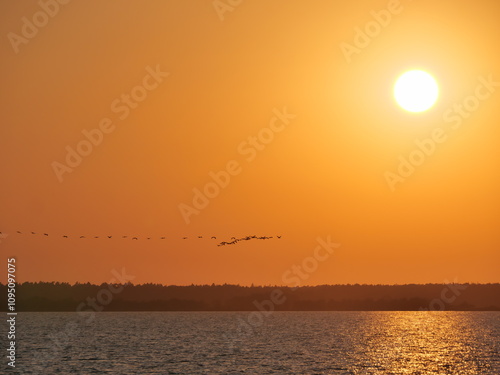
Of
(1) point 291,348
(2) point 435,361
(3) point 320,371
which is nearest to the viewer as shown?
(3) point 320,371

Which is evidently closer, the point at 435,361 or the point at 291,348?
the point at 435,361

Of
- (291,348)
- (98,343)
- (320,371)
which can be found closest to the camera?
(320,371)

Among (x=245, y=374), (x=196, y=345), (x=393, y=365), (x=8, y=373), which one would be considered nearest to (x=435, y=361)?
(x=393, y=365)

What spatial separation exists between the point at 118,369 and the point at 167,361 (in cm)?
1479

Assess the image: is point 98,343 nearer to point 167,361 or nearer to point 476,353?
point 167,361

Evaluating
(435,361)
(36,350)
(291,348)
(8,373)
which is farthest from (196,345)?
(8,373)

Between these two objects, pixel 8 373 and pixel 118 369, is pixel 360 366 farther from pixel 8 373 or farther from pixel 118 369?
pixel 8 373

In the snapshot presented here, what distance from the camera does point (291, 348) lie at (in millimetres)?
150500

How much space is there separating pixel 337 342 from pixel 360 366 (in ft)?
198

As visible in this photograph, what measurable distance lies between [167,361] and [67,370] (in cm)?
1878

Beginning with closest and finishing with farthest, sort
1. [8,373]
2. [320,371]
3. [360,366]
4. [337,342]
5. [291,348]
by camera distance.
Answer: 1. [8,373]
2. [320,371]
3. [360,366]
4. [291,348]
5. [337,342]

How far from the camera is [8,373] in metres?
99.5

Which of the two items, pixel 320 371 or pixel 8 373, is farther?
pixel 320 371

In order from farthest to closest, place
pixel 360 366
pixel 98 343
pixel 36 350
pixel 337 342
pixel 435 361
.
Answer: pixel 337 342 < pixel 98 343 < pixel 36 350 < pixel 435 361 < pixel 360 366
